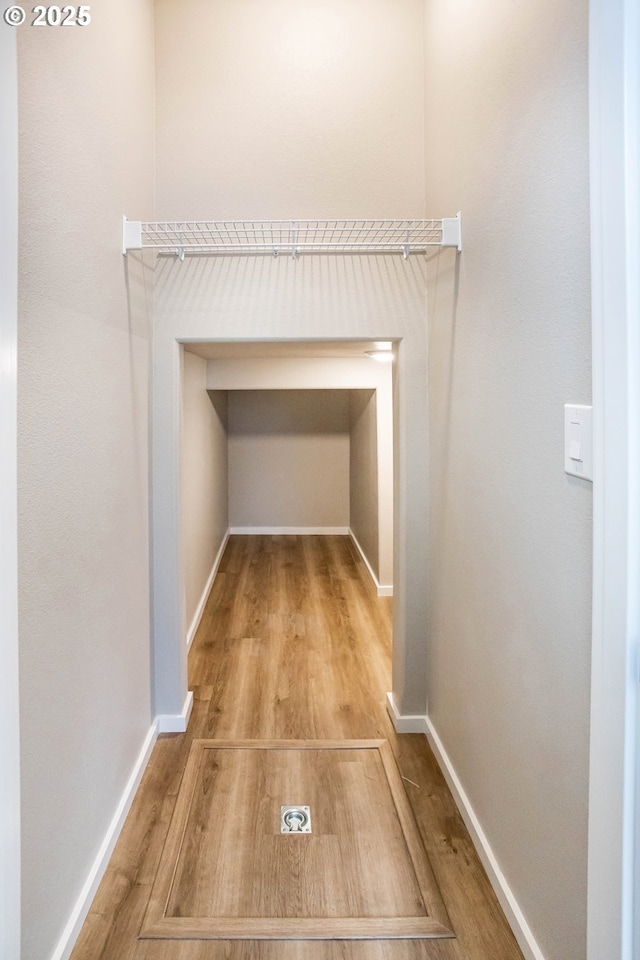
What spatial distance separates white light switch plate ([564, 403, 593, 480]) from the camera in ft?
3.59

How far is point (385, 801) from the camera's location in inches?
80.1

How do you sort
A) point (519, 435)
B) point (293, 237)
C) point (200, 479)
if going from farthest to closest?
point (200, 479)
point (293, 237)
point (519, 435)

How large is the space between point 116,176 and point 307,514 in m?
4.98

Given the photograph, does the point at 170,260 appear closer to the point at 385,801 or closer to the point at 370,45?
the point at 370,45

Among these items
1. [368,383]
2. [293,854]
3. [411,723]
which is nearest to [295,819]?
[293,854]

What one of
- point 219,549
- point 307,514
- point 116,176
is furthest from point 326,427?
point 116,176

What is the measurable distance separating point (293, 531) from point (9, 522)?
5543 mm

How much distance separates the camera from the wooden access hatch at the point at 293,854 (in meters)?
1.54

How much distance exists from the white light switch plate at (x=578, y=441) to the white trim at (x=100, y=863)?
1.56 meters

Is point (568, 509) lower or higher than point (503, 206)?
lower

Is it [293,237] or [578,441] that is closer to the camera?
[578,441]

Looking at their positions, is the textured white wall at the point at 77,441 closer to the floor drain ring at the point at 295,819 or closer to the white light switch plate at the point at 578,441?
the floor drain ring at the point at 295,819

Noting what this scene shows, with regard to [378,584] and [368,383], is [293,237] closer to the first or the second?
[368,383]

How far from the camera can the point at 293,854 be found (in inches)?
70.0
